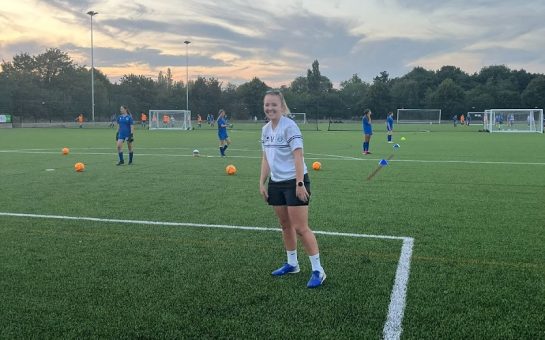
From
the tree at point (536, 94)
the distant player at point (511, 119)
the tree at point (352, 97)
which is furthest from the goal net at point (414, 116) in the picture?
the tree at point (536, 94)

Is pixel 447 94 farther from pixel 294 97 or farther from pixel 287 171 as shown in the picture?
pixel 287 171

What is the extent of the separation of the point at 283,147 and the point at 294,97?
102143 mm

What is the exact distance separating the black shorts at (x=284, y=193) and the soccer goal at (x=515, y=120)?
48317 millimetres

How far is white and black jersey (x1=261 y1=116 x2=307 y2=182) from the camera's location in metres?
4.76

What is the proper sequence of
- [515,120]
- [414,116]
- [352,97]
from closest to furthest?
[515,120] < [414,116] < [352,97]

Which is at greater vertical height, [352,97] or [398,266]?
[352,97]

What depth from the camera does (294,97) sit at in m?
106

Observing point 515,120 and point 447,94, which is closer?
point 515,120

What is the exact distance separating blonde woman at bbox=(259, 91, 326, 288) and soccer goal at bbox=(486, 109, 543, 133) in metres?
48.2

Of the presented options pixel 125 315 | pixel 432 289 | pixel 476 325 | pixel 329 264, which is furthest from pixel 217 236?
pixel 476 325

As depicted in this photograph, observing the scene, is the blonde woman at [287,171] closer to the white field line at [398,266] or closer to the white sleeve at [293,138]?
the white sleeve at [293,138]

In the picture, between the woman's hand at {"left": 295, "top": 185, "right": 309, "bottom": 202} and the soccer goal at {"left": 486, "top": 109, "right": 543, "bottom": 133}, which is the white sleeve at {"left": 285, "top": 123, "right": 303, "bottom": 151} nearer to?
the woman's hand at {"left": 295, "top": 185, "right": 309, "bottom": 202}

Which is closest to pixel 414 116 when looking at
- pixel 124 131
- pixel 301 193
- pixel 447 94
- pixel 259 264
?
pixel 447 94

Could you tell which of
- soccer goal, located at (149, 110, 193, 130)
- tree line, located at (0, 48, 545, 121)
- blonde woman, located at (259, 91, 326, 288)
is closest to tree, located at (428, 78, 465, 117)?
tree line, located at (0, 48, 545, 121)
